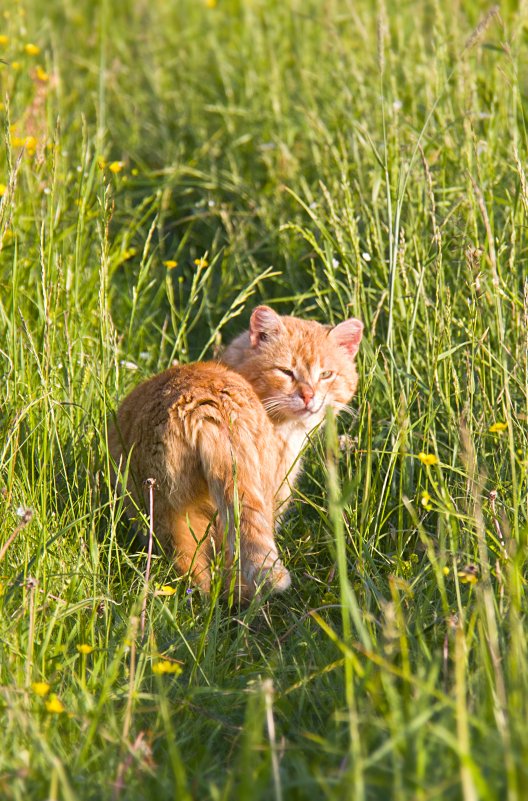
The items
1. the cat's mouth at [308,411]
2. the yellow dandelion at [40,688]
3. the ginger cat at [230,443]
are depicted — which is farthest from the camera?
the cat's mouth at [308,411]

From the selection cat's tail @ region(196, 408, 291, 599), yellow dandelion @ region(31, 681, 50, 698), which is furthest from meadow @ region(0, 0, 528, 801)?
cat's tail @ region(196, 408, 291, 599)

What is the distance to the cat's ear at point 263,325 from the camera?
11.8 ft

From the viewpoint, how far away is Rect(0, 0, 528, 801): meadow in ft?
6.64

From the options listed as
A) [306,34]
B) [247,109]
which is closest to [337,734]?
[247,109]

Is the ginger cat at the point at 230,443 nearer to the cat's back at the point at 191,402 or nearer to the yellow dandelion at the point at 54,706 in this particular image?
the cat's back at the point at 191,402

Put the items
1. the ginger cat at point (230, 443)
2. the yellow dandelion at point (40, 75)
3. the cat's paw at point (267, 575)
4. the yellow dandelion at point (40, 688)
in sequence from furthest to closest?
the yellow dandelion at point (40, 75)
the ginger cat at point (230, 443)
the cat's paw at point (267, 575)
the yellow dandelion at point (40, 688)

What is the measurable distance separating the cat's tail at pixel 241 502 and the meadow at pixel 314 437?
14cm

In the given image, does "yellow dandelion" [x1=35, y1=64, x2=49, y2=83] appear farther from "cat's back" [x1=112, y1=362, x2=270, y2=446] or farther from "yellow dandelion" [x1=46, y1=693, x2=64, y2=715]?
"yellow dandelion" [x1=46, y1=693, x2=64, y2=715]

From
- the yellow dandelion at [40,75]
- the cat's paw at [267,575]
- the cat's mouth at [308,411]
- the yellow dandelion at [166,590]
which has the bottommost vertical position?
the yellow dandelion at [166,590]

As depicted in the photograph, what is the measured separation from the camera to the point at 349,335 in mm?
3629

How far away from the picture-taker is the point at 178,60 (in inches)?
226

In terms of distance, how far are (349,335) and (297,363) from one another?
8.7 inches

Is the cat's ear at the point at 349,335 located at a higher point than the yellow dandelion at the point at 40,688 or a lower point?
→ higher

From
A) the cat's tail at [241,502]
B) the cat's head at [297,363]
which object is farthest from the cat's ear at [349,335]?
the cat's tail at [241,502]
